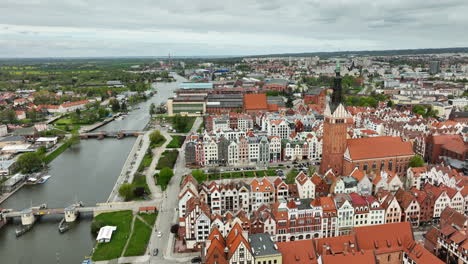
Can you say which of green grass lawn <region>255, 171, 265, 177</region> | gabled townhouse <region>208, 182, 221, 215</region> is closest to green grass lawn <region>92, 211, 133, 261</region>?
gabled townhouse <region>208, 182, 221, 215</region>

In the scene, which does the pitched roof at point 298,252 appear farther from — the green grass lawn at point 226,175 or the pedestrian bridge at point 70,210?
the green grass lawn at point 226,175

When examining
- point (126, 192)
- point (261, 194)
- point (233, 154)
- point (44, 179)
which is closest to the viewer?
point (261, 194)

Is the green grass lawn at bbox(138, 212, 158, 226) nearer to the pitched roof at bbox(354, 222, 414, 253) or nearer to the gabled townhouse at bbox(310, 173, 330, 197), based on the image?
the gabled townhouse at bbox(310, 173, 330, 197)

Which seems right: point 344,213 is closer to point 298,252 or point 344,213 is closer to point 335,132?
point 298,252

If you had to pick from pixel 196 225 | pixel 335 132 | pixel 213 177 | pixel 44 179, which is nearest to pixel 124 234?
pixel 196 225

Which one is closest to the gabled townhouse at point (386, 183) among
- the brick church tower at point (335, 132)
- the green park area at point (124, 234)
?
the brick church tower at point (335, 132)

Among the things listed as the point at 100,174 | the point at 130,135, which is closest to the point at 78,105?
the point at 130,135

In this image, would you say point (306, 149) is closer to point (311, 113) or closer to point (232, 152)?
point (232, 152)
